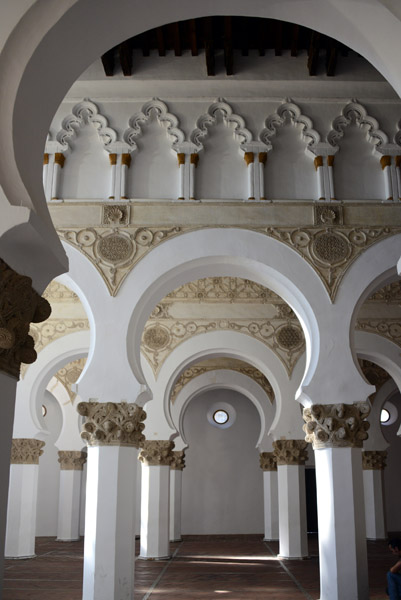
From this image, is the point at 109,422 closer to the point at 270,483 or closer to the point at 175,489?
the point at 270,483

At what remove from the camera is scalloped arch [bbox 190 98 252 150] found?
7062mm

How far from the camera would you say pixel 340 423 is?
6383 mm

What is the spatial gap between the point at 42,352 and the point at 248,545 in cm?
661

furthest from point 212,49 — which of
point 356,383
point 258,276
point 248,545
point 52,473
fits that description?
point 52,473

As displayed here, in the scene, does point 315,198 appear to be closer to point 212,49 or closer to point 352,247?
point 352,247

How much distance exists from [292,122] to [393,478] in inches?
505

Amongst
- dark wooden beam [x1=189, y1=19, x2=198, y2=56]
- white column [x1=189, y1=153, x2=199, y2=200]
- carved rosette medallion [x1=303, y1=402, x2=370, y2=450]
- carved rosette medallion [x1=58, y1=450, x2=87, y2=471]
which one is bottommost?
carved rosette medallion [x1=58, y1=450, x2=87, y2=471]

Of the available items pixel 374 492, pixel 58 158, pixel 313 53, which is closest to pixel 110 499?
pixel 58 158

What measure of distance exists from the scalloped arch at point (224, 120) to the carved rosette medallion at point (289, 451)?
5.27 metres

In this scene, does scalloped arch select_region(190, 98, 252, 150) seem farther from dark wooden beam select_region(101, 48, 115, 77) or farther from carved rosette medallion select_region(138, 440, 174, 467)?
carved rosette medallion select_region(138, 440, 174, 467)

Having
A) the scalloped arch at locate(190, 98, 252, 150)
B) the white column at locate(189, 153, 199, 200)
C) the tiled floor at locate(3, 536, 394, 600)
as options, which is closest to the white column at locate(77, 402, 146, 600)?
the tiled floor at locate(3, 536, 394, 600)

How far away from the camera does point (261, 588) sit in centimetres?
787

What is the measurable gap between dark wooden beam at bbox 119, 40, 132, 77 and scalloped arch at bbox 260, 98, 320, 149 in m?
1.68

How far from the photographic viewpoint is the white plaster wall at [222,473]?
54.7 feet
